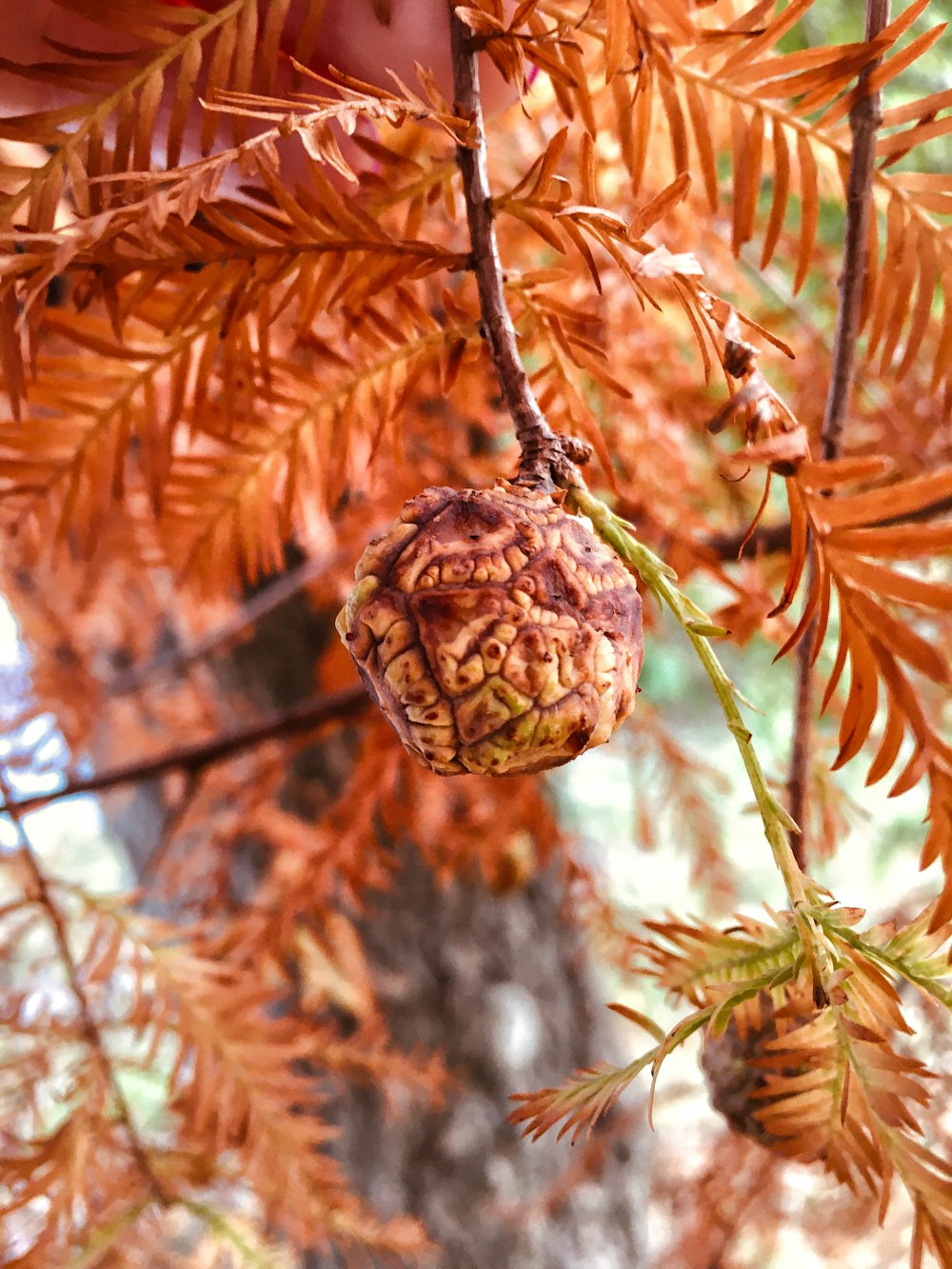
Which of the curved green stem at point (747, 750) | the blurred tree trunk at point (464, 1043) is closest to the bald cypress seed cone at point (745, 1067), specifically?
the curved green stem at point (747, 750)

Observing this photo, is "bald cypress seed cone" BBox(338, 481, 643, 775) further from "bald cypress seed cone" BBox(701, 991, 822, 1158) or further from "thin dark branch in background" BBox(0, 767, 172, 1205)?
"thin dark branch in background" BBox(0, 767, 172, 1205)

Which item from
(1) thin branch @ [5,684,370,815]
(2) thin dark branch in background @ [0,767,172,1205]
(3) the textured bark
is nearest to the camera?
(2) thin dark branch in background @ [0,767,172,1205]

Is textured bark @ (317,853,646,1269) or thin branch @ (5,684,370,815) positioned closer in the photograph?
thin branch @ (5,684,370,815)

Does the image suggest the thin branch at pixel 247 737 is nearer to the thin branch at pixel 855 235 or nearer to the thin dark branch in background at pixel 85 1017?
the thin dark branch in background at pixel 85 1017

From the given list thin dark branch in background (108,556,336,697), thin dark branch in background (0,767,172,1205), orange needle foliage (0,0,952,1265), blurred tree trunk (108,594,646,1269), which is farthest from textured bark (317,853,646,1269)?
thin dark branch in background (0,767,172,1205)

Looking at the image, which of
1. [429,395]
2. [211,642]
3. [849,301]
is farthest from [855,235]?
[211,642]

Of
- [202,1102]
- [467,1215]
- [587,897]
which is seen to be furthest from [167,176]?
[467,1215]
